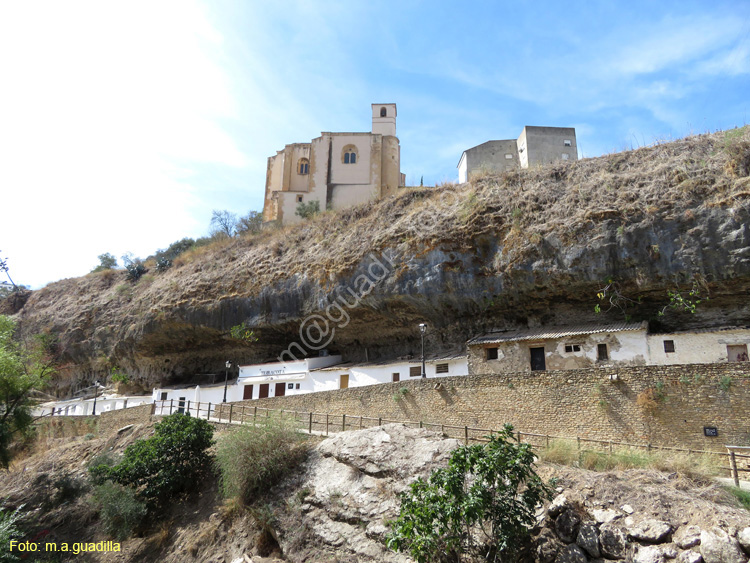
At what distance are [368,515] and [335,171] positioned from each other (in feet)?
107

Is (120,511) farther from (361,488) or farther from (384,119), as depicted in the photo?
(384,119)

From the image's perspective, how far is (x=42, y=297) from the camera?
4553 centimetres

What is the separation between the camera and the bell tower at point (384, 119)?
142 ft

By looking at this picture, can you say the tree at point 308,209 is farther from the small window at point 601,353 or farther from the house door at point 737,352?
the house door at point 737,352

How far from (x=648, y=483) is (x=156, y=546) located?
539 inches

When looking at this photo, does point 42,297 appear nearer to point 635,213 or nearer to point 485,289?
point 485,289

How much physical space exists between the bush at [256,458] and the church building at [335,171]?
25490 millimetres

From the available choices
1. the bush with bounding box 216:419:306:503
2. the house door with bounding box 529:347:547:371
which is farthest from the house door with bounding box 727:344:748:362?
the bush with bounding box 216:419:306:503

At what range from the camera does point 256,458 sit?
1476 cm

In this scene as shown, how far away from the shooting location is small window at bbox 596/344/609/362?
18767 mm

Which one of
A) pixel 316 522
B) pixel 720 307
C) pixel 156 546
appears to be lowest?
pixel 156 546

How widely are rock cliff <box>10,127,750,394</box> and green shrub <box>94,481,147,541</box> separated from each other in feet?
43.9

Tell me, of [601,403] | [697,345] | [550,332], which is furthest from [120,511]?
[697,345]

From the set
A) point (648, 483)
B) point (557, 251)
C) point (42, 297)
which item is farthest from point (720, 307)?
point (42, 297)
